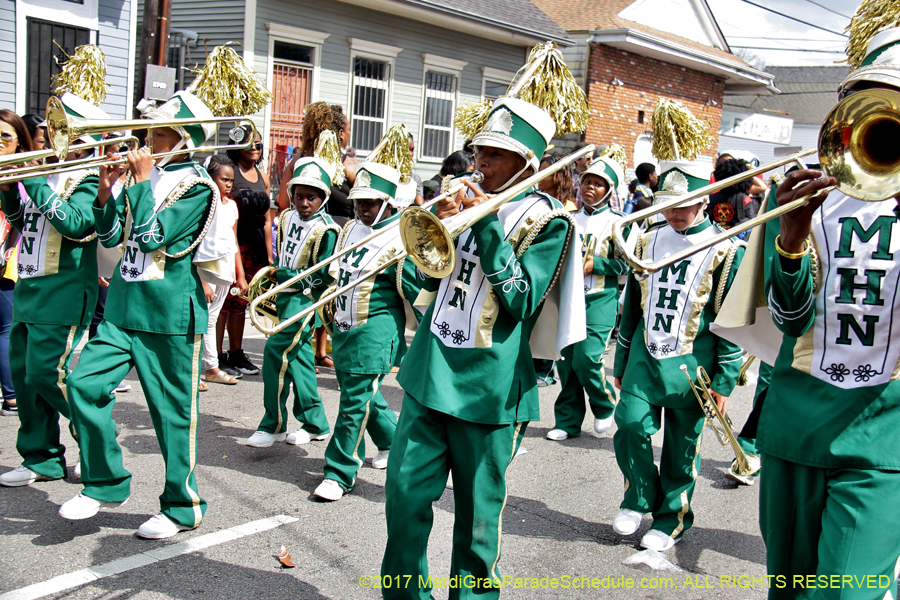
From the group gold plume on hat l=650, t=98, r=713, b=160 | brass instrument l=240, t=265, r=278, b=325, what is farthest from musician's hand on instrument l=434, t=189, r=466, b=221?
gold plume on hat l=650, t=98, r=713, b=160

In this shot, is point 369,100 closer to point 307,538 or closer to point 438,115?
point 438,115

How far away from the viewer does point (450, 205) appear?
316 centimetres

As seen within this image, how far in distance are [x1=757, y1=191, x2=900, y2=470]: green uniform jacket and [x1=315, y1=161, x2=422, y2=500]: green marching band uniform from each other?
2.63 meters

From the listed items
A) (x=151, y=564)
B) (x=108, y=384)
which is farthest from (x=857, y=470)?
(x=108, y=384)

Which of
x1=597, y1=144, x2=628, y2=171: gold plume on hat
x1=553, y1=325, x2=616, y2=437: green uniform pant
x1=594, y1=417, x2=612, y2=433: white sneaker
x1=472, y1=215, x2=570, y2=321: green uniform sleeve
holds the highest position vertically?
x1=597, y1=144, x2=628, y2=171: gold plume on hat

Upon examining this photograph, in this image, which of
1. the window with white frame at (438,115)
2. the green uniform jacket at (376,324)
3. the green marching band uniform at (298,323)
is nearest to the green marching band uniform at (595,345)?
the green uniform jacket at (376,324)

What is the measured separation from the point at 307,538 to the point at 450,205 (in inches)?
83.1

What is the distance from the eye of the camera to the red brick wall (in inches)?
777

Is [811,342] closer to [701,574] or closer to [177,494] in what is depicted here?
[701,574]

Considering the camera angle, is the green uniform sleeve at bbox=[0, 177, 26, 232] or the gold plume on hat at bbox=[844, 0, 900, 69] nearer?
the gold plume on hat at bbox=[844, 0, 900, 69]

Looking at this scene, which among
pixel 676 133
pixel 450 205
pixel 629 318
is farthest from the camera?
pixel 676 133

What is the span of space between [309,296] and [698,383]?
2.70 metres

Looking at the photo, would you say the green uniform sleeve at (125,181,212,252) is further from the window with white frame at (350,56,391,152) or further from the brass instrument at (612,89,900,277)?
the window with white frame at (350,56,391,152)

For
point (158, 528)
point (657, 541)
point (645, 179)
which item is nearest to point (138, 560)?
point (158, 528)
